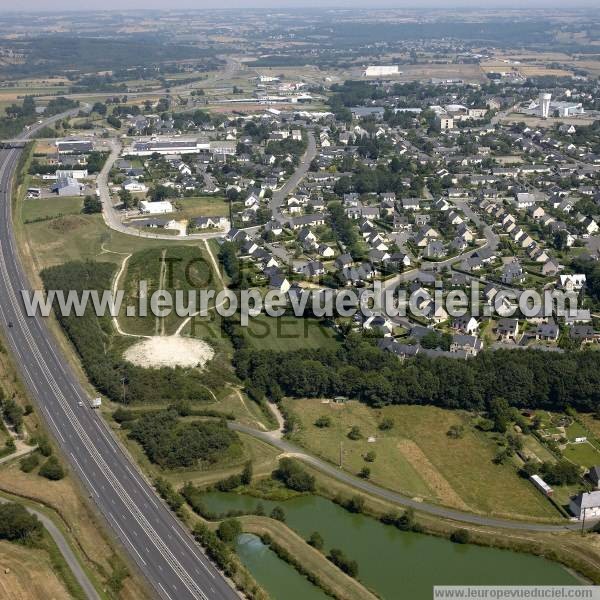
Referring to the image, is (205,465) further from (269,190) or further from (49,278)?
(269,190)

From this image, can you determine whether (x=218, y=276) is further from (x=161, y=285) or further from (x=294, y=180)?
(x=294, y=180)

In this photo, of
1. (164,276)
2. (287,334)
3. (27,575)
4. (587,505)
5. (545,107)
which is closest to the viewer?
(27,575)

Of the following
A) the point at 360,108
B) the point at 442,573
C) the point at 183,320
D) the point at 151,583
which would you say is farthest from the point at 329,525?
the point at 360,108

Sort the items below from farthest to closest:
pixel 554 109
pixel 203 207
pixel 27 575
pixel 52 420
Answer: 1. pixel 554 109
2. pixel 203 207
3. pixel 52 420
4. pixel 27 575

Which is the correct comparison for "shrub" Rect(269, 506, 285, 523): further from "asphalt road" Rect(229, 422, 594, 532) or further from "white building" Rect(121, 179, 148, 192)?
"white building" Rect(121, 179, 148, 192)

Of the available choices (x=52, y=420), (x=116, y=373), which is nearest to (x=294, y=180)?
(x=116, y=373)

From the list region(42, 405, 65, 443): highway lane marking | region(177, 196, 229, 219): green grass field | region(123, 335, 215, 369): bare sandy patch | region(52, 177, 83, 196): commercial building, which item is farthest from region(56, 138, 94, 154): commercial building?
region(42, 405, 65, 443): highway lane marking
